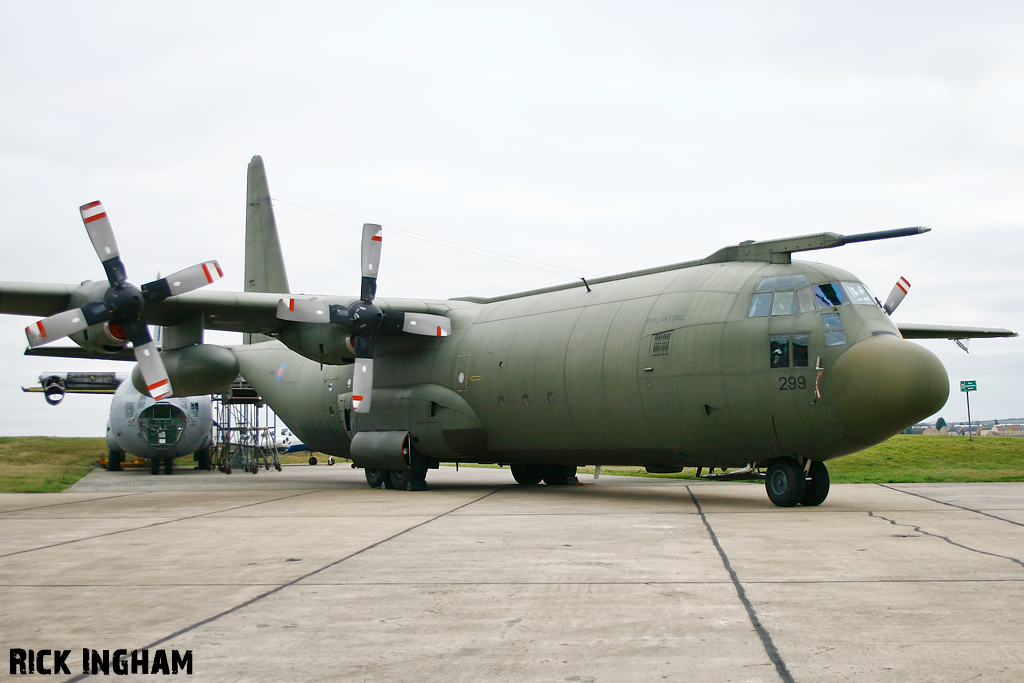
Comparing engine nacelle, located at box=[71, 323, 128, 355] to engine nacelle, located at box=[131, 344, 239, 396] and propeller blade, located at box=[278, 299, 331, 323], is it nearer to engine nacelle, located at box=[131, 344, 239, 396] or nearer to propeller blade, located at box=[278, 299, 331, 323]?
engine nacelle, located at box=[131, 344, 239, 396]

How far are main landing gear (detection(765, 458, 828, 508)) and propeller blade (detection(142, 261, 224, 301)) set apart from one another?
467 inches

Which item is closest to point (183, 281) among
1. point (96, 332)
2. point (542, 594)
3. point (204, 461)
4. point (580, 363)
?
point (96, 332)

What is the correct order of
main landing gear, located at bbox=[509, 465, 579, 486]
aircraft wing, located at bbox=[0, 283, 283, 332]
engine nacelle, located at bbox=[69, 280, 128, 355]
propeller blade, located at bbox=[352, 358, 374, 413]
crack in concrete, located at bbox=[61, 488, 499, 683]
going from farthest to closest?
main landing gear, located at bbox=[509, 465, 579, 486], propeller blade, located at bbox=[352, 358, 374, 413], engine nacelle, located at bbox=[69, 280, 128, 355], aircraft wing, located at bbox=[0, 283, 283, 332], crack in concrete, located at bbox=[61, 488, 499, 683]

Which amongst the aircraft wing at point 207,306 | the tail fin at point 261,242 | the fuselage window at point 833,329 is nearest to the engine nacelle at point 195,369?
the aircraft wing at point 207,306

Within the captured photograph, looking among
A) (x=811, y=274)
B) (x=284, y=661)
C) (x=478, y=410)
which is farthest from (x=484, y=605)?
(x=478, y=410)

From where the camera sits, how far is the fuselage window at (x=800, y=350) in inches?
529

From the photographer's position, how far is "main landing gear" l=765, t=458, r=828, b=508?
14016mm

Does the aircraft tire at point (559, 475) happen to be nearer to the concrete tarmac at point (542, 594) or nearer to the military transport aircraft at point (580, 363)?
the military transport aircraft at point (580, 363)

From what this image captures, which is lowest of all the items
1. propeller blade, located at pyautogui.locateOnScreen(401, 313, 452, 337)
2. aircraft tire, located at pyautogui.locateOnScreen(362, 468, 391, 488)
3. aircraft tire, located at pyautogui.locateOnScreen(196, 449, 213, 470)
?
aircraft tire, located at pyautogui.locateOnScreen(196, 449, 213, 470)

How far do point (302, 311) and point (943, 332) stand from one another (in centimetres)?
1626

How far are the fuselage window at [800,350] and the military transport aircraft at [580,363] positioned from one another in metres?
0.03

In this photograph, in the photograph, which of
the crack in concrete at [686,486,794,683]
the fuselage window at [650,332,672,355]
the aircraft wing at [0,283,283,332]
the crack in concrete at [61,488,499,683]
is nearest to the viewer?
the crack in concrete at [686,486,794,683]

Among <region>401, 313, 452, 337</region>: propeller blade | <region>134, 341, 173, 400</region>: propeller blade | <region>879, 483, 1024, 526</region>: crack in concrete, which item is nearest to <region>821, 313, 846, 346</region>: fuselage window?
<region>879, 483, 1024, 526</region>: crack in concrete

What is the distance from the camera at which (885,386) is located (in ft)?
41.6
